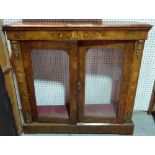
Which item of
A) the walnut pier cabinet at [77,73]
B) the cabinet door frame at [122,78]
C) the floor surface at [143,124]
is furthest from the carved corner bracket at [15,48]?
the floor surface at [143,124]

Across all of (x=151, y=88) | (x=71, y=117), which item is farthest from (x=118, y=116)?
(x=151, y=88)

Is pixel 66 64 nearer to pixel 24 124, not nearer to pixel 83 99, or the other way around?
pixel 83 99

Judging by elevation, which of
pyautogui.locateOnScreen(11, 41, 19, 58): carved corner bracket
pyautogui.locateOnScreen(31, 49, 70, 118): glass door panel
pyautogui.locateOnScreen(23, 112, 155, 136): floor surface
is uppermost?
pyautogui.locateOnScreen(11, 41, 19, 58): carved corner bracket

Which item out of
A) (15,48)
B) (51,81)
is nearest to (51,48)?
(15,48)

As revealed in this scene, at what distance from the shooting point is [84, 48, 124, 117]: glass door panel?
1.44m

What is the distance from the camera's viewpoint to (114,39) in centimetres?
124

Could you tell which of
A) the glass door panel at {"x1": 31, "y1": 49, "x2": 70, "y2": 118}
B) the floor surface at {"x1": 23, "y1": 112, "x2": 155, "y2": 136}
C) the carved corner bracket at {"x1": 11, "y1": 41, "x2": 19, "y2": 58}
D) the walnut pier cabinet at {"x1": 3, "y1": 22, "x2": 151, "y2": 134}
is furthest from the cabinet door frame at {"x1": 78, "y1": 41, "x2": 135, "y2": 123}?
the carved corner bracket at {"x1": 11, "y1": 41, "x2": 19, "y2": 58}

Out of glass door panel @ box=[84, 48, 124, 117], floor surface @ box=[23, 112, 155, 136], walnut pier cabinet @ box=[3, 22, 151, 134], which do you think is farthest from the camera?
floor surface @ box=[23, 112, 155, 136]

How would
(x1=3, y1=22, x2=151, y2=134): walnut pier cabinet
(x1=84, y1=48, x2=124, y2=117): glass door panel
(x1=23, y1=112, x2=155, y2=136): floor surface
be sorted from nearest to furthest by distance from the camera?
(x1=3, y1=22, x2=151, y2=134): walnut pier cabinet < (x1=84, y1=48, x2=124, y2=117): glass door panel < (x1=23, y1=112, x2=155, y2=136): floor surface

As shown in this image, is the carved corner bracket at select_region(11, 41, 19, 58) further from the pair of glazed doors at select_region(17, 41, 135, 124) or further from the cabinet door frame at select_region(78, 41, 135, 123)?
the cabinet door frame at select_region(78, 41, 135, 123)

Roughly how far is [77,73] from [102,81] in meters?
0.35

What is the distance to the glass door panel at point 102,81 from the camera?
1440mm

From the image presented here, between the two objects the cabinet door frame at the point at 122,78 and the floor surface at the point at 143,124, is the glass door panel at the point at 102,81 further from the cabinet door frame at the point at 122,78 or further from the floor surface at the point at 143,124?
the floor surface at the point at 143,124

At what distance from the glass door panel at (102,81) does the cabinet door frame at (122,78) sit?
0.04 m
